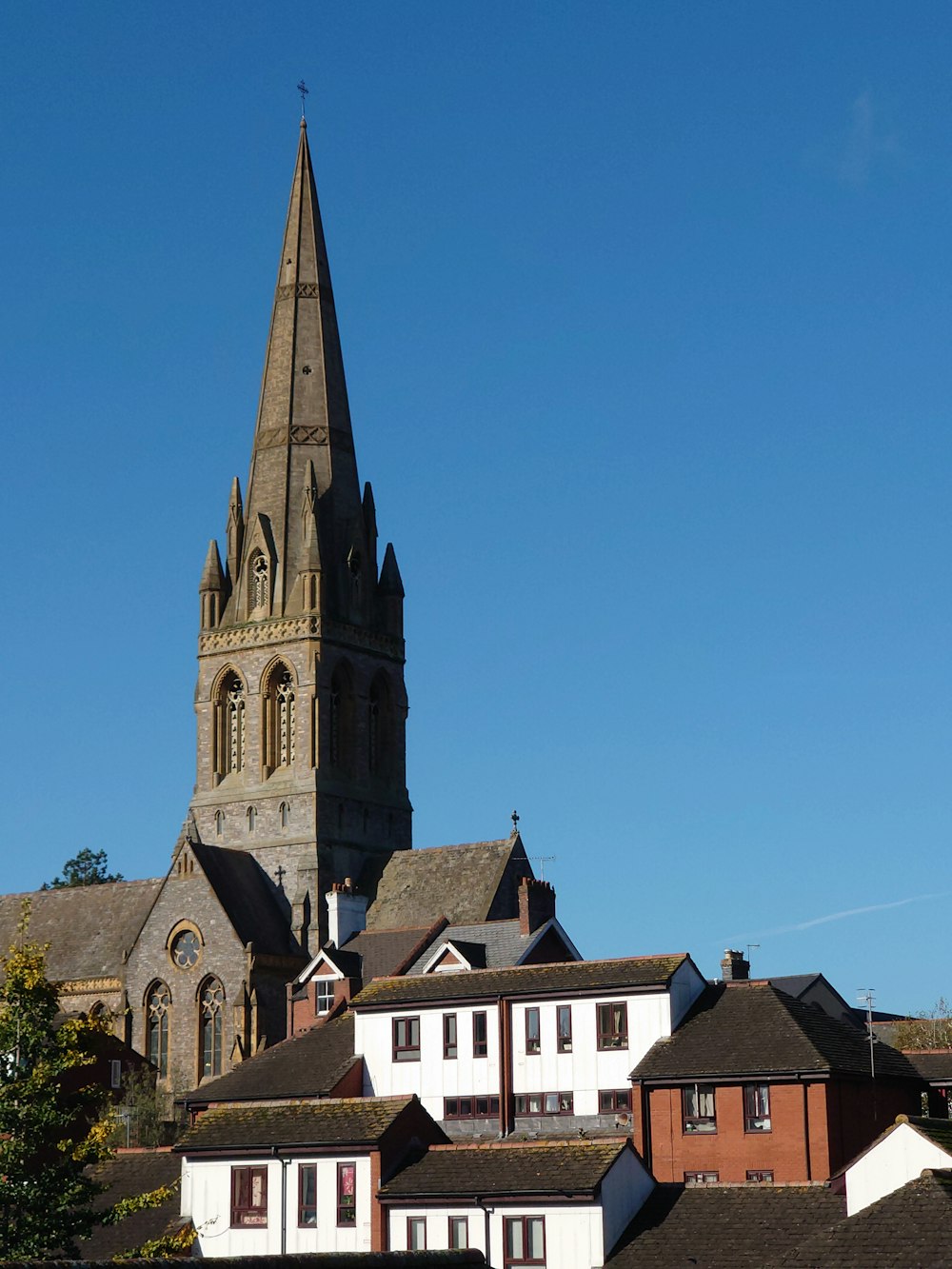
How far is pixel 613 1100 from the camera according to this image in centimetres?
5762

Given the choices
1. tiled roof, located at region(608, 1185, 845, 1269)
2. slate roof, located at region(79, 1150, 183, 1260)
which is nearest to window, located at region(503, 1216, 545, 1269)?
tiled roof, located at region(608, 1185, 845, 1269)

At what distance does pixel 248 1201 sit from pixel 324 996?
87.4 ft

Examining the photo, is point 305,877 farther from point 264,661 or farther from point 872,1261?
point 872,1261

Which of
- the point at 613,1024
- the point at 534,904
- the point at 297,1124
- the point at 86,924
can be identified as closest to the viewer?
the point at 297,1124

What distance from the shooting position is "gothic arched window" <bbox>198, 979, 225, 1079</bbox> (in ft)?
311

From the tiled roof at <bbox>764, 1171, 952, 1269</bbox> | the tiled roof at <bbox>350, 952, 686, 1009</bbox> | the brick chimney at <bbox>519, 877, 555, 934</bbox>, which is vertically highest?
the brick chimney at <bbox>519, 877, 555, 934</bbox>

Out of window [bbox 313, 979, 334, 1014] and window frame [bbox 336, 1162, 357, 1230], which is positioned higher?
window [bbox 313, 979, 334, 1014]

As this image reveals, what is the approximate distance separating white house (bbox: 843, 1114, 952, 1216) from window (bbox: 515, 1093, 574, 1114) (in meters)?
15.8

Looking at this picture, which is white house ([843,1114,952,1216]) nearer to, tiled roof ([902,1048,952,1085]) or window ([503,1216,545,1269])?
window ([503,1216,545,1269])

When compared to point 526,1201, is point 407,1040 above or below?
above

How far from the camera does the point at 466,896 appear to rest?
95688 millimetres

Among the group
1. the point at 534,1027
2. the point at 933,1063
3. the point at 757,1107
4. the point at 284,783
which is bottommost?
the point at 757,1107

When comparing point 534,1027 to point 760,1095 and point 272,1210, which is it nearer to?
point 760,1095

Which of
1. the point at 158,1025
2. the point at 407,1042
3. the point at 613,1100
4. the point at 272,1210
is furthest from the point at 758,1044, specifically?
the point at 158,1025
